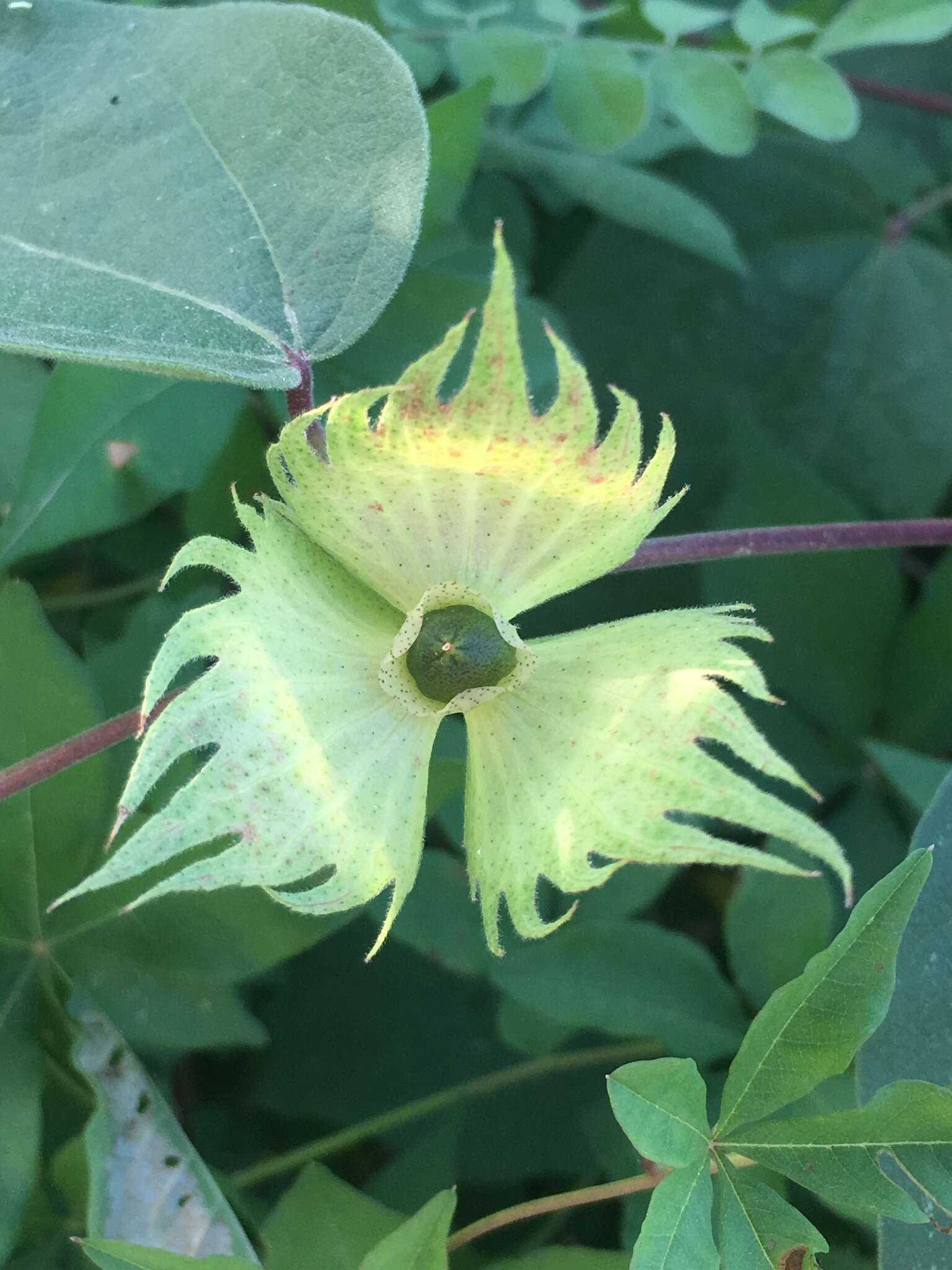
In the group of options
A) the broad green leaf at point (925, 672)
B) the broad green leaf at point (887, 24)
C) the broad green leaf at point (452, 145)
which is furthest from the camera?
the broad green leaf at point (925, 672)

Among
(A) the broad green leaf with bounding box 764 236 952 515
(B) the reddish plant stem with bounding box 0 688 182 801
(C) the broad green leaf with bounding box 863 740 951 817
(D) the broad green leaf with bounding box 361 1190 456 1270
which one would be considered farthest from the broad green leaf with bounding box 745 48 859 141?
(D) the broad green leaf with bounding box 361 1190 456 1270

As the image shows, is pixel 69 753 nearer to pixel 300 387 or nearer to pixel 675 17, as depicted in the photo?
pixel 300 387

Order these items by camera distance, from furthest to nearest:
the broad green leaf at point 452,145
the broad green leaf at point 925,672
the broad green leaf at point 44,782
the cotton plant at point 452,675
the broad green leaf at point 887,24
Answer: the broad green leaf at point 925,672, the broad green leaf at point 887,24, the broad green leaf at point 452,145, the broad green leaf at point 44,782, the cotton plant at point 452,675

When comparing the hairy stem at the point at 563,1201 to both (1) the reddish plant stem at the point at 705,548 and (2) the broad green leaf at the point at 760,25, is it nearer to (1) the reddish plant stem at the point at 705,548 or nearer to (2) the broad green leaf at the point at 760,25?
(1) the reddish plant stem at the point at 705,548

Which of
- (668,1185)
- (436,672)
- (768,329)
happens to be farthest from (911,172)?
(668,1185)

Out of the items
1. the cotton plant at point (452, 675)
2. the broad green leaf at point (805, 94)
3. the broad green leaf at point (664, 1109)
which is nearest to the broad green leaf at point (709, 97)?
the broad green leaf at point (805, 94)

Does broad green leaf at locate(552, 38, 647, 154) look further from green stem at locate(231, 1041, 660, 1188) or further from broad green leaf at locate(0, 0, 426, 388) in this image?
green stem at locate(231, 1041, 660, 1188)

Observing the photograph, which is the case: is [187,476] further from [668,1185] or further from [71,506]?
[668,1185]
